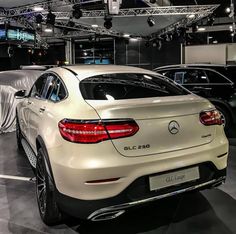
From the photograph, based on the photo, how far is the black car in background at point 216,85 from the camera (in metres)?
5.86

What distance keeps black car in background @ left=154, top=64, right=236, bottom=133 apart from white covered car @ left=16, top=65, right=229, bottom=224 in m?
→ 3.41

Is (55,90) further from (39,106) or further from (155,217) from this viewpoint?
(155,217)

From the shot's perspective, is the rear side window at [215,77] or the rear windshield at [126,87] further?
the rear side window at [215,77]

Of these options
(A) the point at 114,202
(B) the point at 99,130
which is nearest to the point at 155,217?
(A) the point at 114,202

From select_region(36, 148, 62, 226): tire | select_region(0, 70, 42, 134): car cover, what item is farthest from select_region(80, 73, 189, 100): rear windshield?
select_region(0, 70, 42, 134): car cover

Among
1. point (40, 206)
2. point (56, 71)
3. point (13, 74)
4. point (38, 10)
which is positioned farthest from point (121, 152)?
point (38, 10)

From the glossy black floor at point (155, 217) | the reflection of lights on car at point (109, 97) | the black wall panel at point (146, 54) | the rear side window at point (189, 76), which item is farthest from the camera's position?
the black wall panel at point (146, 54)

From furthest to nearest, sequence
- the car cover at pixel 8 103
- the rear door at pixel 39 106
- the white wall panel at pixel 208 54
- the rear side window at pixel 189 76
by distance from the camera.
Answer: the white wall panel at pixel 208 54 < the car cover at pixel 8 103 < the rear side window at pixel 189 76 < the rear door at pixel 39 106

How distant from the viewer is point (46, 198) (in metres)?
2.59

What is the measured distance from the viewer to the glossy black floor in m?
2.63

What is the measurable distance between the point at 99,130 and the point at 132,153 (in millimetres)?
287

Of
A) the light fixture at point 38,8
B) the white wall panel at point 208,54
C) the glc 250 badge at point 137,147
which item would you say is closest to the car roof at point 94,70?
the glc 250 badge at point 137,147

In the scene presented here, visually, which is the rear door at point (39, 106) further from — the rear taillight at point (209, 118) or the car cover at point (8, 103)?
the car cover at point (8, 103)

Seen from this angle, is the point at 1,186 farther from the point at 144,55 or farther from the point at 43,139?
the point at 144,55
